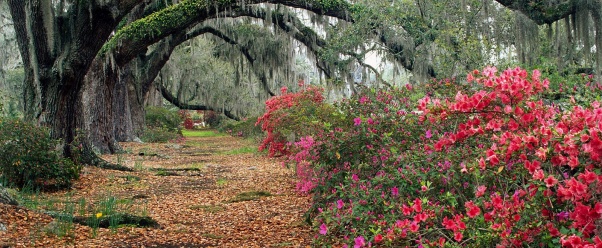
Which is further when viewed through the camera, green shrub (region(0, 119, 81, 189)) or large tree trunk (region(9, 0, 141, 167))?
large tree trunk (region(9, 0, 141, 167))

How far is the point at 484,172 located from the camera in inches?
113

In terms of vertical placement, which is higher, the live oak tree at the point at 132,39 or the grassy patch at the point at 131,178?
the live oak tree at the point at 132,39

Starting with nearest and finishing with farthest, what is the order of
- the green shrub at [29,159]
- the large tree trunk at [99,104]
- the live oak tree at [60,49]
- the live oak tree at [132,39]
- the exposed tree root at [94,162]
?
the green shrub at [29,159], the live oak tree at [60,49], the live oak tree at [132,39], the exposed tree root at [94,162], the large tree trunk at [99,104]

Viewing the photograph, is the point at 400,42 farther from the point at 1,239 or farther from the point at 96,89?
the point at 1,239

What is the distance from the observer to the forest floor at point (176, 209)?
4.14 metres

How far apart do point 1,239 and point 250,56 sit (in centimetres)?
1323

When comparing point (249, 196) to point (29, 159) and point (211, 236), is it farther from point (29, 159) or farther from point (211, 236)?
point (29, 159)

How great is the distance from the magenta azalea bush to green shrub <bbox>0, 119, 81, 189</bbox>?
150 inches

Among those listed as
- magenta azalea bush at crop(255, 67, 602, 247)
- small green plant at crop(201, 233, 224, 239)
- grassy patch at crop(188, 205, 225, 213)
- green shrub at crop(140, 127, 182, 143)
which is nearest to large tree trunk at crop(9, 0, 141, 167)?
grassy patch at crop(188, 205, 225, 213)

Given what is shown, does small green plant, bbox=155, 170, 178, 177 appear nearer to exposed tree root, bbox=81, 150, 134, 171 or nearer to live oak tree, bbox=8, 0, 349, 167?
exposed tree root, bbox=81, 150, 134, 171

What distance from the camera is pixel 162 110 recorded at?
23.7 m

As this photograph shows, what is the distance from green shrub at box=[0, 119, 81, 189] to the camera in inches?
237

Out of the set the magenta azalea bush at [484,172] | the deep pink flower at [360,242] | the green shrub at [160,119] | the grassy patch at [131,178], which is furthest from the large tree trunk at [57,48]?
the green shrub at [160,119]

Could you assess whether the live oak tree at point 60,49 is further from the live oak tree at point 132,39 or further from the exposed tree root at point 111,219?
the exposed tree root at point 111,219
